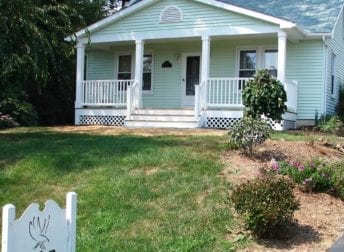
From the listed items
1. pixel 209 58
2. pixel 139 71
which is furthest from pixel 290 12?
pixel 139 71

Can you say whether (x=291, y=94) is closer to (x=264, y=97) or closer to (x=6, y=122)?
(x=264, y=97)

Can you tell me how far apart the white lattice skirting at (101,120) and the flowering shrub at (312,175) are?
11194mm

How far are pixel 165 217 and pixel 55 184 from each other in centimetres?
245

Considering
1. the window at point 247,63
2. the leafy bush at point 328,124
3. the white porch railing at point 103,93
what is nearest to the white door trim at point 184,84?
the window at point 247,63

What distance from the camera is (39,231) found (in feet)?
13.7

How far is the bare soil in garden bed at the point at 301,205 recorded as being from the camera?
7.07 metres

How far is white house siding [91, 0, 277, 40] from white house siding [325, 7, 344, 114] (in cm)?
328

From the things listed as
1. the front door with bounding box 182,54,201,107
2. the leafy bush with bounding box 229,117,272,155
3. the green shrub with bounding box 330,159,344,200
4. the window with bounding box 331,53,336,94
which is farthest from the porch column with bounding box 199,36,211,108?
the green shrub with bounding box 330,159,344,200

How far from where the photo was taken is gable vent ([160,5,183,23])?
19.1 m

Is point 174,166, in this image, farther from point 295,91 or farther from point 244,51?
point 244,51

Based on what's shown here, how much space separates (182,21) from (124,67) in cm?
411

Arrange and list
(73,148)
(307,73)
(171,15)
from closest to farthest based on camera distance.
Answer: (73,148), (307,73), (171,15)

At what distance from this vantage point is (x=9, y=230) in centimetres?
391

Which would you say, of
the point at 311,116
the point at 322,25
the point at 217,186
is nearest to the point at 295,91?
the point at 311,116
